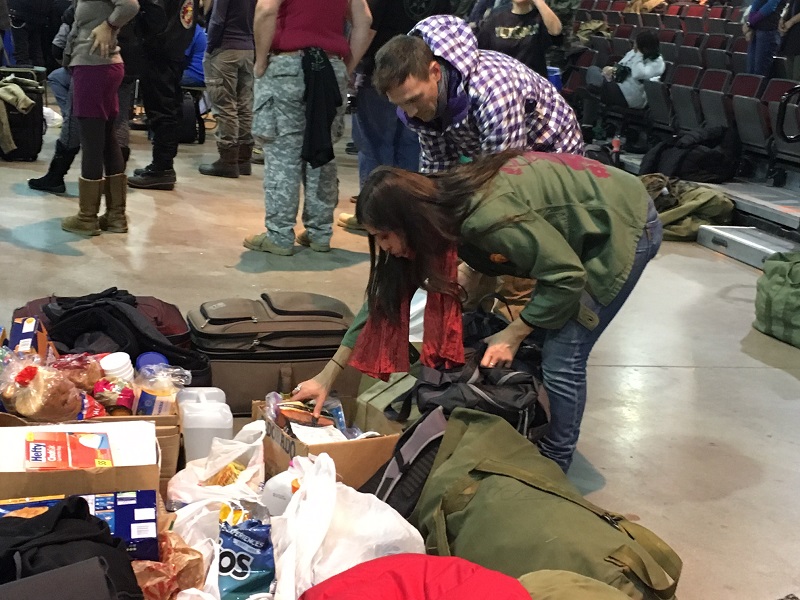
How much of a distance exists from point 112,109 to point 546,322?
2876 mm

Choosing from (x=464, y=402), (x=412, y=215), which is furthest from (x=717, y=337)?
(x=412, y=215)

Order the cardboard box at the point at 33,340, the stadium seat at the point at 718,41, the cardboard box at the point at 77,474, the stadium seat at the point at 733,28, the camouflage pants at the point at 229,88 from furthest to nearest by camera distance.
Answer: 1. the stadium seat at the point at 733,28
2. the stadium seat at the point at 718,41
3. the camouflage pants at the point at 229,88
4. the cardboard box at the point at 33,340
5. the cardboard box at the point at 77,474

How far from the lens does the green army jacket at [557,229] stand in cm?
218

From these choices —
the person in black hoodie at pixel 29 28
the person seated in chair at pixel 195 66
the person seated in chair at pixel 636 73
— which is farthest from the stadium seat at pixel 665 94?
the person in black hoodie at pixel 29 28

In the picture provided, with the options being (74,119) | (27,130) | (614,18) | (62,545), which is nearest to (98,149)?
(74,119)

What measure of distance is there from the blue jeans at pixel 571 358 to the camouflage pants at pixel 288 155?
2261 millimetres

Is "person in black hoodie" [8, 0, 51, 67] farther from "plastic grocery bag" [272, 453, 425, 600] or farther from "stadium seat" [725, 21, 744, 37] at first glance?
"plastic grocery bag" [272, 453, 425, 600]

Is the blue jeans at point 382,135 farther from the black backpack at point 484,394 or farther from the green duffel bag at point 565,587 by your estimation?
the green duffel bag at point 565,587

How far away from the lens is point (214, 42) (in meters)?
6.48

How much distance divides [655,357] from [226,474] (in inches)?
83.2

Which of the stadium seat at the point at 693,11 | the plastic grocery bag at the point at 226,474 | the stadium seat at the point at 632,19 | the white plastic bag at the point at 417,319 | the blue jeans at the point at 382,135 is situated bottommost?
the white plastic bag at the point at 417,319

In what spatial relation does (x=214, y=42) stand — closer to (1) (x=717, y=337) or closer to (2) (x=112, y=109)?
(2) (x=112, y=109)

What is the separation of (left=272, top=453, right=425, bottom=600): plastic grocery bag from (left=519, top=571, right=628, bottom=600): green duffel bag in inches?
16.2

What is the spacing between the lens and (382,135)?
4.84 metres
